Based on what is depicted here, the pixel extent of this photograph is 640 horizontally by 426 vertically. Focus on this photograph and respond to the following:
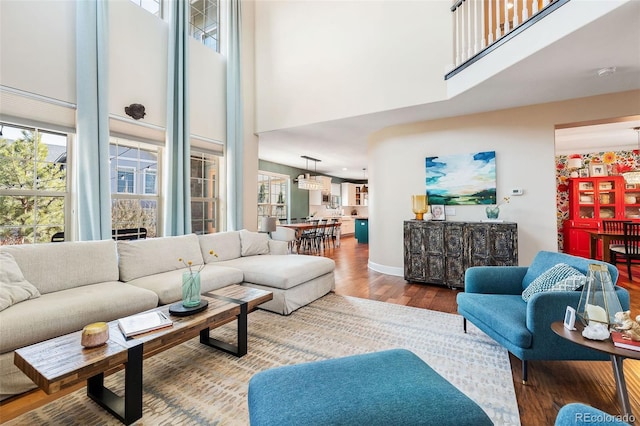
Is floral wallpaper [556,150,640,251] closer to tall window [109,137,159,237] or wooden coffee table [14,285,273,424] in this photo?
wooden coffee table [14,285,273,424]

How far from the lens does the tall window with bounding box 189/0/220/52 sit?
4.70m

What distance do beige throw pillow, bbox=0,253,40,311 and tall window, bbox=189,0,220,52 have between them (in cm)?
408

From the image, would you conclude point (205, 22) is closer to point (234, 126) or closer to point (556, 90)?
point (234, 126)

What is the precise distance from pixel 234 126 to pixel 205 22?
6.20 feet

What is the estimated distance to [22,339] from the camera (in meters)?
1.79

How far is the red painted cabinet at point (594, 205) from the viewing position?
6.30 m

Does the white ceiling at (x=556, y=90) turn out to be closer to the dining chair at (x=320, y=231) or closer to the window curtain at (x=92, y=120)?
the dining chair at (x=320, y=231)

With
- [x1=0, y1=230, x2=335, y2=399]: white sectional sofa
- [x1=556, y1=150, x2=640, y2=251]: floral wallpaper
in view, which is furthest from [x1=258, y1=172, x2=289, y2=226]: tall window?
[x1=556, y1=150, x2=640, y2=251]: floral wallpaper

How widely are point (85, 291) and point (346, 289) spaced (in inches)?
120

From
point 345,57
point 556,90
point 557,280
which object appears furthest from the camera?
point 345,57

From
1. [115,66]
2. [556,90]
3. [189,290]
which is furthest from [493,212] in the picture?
[115,66]

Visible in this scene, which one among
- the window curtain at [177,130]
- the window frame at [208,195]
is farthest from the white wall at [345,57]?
the window curtain at [177,130]

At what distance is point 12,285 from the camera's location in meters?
2.10

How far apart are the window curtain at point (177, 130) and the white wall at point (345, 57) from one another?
5.34 feet
